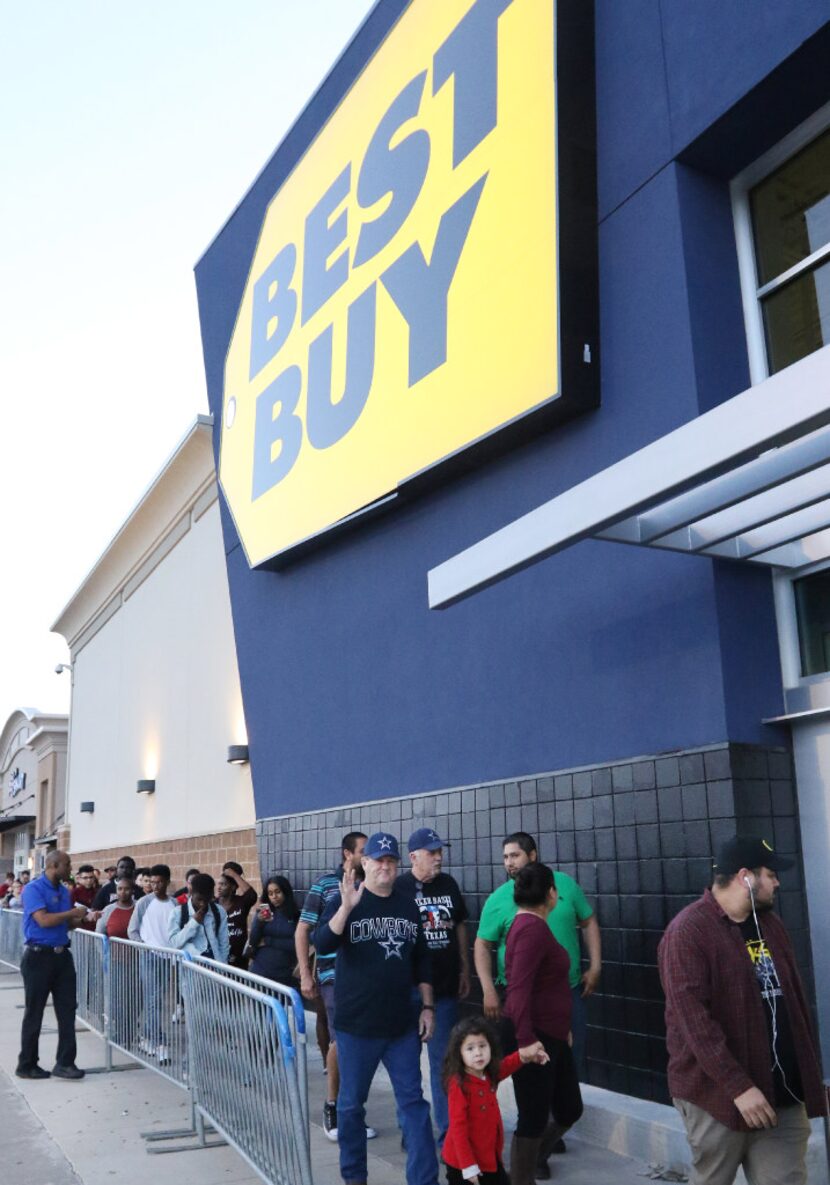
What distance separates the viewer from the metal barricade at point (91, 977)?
10953mm

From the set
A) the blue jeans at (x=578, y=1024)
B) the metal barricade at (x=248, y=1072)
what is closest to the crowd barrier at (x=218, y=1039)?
the metal barricade at (x=248, y=1072)

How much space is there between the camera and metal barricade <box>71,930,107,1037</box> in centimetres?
1095

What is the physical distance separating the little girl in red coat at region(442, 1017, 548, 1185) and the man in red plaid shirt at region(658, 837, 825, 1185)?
1127mm

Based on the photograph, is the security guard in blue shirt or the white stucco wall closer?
the security guard in blue shirt

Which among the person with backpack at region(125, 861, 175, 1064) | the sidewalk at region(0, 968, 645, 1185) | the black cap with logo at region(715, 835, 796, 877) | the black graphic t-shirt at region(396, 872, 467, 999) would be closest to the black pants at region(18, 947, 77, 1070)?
the sidewalk at region(0, 968, 645, 1185)

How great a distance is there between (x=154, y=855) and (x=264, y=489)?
9.12 metres

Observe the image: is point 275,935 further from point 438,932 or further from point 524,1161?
point 524,1161

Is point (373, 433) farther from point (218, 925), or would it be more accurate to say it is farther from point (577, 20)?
point (218, 925)

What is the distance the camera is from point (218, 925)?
9883 millimetres

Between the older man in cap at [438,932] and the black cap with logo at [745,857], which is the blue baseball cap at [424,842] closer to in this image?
the older man in cap at [438,932]

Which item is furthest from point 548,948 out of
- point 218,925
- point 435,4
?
point 435,4

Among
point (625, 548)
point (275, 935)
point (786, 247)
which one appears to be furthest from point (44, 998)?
point (786, 247)

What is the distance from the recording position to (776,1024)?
14.8ft

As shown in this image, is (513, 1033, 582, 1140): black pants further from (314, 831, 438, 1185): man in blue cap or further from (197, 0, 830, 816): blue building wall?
(197, 0, 830, 816): blue building wall
